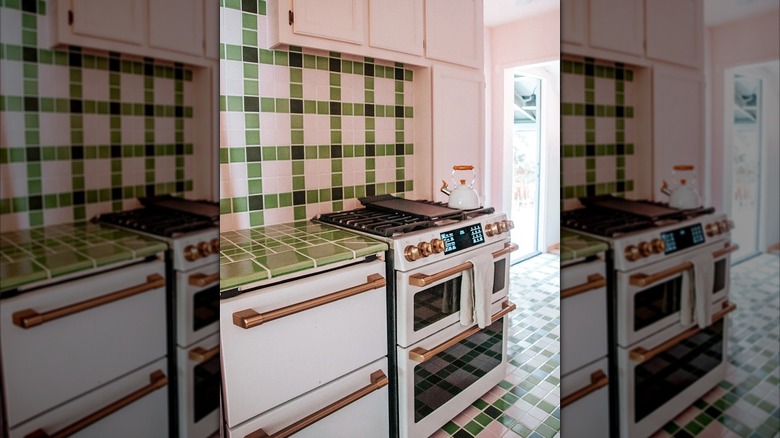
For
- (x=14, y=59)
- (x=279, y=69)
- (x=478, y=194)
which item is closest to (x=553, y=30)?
(x=478, y=194)

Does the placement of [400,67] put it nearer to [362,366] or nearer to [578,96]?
[362,366]

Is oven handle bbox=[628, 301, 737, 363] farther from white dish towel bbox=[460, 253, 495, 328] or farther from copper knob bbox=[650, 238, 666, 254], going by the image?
white dish towel bbox=[460, 253, 495, 328]

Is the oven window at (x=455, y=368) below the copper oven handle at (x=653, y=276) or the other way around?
Answer: below

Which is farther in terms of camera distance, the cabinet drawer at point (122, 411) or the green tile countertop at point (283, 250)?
the green tile countertop at point (283, 250)

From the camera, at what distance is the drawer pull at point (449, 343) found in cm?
85

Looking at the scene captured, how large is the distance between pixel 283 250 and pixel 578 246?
0.73 m

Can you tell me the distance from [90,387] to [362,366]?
77 centimetres

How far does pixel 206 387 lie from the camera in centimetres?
13

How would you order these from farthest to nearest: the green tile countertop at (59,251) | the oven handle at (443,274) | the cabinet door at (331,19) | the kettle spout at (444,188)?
the kettle spout at (444,188) < the cabinet door at (331,19) < the oven handle at (443,274) < the green tile countertop at (59,251)

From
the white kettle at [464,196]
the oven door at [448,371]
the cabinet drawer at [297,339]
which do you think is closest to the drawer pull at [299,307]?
the cabinet drawer at [297,339]

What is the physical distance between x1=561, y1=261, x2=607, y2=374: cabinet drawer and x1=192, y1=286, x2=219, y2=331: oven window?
104mm

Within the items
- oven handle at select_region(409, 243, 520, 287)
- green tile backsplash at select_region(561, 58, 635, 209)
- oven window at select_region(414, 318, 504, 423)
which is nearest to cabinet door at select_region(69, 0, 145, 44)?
green tile backsplash at select_region(561, 58, 635, 209)

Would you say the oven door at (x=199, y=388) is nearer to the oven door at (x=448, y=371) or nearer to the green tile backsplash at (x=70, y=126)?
the green tile backsplash at (x=70, y=126)

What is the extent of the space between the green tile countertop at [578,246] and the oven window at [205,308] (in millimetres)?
103
